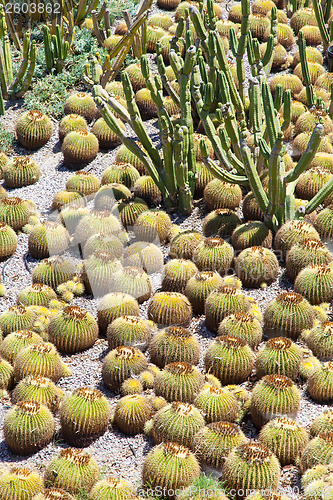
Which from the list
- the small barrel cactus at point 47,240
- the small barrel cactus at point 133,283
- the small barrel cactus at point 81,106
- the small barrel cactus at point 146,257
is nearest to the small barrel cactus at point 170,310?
the small barrel cactus at point 133,283

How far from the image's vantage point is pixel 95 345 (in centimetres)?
703

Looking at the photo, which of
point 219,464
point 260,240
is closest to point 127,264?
point 260,240

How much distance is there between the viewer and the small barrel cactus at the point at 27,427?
227 inches

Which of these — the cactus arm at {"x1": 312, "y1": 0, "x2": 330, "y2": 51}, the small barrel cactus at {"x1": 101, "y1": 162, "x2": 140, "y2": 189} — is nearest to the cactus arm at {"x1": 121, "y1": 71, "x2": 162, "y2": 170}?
the small barrel cactus at {"x1": 101, "y1": 162, "x2": 140, "y2": 189}

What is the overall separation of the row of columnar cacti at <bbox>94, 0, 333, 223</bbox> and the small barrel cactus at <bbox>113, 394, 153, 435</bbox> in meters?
2.84

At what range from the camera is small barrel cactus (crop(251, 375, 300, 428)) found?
19.0 feet

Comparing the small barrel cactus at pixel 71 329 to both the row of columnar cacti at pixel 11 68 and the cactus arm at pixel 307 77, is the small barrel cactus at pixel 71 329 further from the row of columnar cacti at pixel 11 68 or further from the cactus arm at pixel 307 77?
the cactus arm at pixel 307 77

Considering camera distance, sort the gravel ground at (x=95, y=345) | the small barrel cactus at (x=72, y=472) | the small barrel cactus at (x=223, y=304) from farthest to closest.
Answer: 1. the small barrel cactus at (x=223, y=304)
2. the gravel ground at (x=95, y=345)
3. the small barrel cactus at (x=72, y=472)

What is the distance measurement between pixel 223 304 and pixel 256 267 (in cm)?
73

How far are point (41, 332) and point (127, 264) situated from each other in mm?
1292

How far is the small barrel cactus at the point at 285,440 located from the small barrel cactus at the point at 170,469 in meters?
0.61

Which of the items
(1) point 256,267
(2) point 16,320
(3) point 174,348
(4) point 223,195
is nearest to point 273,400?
(3) point 174,348

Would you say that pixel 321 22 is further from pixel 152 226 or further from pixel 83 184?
pixel 152 226

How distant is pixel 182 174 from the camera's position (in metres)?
8.30
